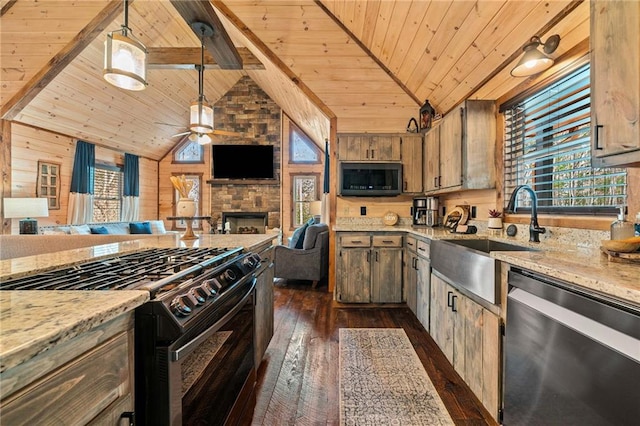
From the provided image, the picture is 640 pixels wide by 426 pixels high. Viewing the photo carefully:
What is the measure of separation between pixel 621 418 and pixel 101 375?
1.43 meters

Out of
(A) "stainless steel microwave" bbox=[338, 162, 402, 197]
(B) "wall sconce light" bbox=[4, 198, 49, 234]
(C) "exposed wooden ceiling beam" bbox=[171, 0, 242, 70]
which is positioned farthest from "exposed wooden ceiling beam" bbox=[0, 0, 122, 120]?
(A) "stainless steel microwave" bbox=[338, 162, 402, 197]

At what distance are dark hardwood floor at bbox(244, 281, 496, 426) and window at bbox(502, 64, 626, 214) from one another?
141 cm

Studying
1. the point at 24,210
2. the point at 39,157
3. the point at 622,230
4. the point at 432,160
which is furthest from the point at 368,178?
the point at 39,157

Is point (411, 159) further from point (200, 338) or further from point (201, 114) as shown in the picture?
point (200, 338)

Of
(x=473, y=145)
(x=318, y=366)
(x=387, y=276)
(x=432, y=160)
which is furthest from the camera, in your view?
(x=432, y=160)

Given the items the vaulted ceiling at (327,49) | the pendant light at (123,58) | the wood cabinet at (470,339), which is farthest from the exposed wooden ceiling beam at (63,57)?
the wood cabinet at (470,339)

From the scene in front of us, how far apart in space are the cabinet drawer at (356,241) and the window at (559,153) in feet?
4.81

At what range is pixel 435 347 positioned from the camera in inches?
101

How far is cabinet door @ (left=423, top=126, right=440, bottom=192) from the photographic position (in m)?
3.44

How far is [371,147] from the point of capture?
3.88m

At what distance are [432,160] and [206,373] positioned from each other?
3278 mm

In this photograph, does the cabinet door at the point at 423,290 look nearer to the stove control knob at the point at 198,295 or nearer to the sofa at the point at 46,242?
the stove control knob at the point at 198,295

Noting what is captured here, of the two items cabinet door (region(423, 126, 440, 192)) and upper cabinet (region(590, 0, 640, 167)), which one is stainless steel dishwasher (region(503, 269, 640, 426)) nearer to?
upper cabinet (region(590, 0, 640, 167))

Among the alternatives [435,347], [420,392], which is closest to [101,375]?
[420,392]
